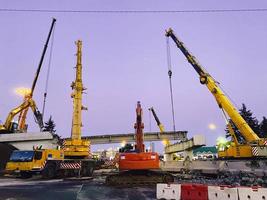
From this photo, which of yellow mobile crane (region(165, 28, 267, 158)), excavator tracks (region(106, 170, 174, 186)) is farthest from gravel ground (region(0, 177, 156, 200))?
yellow mobile crane (region(165, 28, 267, 158))

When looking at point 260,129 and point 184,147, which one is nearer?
point 184,147

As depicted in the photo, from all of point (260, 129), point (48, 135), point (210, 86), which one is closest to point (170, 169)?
point (210, 86)

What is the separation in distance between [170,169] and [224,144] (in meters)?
6.35

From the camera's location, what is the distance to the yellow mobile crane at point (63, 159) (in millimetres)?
24188

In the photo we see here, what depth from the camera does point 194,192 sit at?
33.0ft

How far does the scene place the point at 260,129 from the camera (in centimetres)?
6850

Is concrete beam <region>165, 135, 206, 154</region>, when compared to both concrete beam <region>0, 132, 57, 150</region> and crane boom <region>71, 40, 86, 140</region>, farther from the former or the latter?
concrete beam <region>0, 132, 57, 150</region>

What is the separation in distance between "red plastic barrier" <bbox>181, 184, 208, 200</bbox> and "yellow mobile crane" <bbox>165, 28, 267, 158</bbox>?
14.2m

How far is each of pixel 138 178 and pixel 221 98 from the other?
13.6 metres

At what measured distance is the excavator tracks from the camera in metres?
16.3

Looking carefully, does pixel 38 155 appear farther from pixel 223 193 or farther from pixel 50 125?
pixel 50 125

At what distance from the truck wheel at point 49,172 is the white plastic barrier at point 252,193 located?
19090mm

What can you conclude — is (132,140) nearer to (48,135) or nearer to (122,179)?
(48,135)

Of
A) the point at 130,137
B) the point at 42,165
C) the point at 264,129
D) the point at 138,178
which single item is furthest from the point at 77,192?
the point at 264,129
